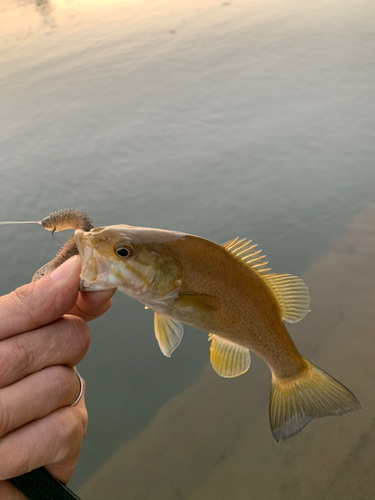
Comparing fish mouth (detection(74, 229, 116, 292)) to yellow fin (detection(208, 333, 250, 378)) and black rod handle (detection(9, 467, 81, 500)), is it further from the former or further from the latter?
black rod handle (detection(9, 467, 81, 500))

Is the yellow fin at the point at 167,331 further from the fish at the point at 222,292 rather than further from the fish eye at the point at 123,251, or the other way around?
the fish eye at the point at 123,251

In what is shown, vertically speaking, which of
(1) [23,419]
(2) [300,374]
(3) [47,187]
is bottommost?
(3) [47,187]

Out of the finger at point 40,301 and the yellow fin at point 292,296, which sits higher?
the finger at point 40,301

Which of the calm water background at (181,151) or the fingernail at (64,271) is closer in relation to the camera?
the fingernail at (64,271)

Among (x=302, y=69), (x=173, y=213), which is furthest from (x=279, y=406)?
(x=302, y=69)

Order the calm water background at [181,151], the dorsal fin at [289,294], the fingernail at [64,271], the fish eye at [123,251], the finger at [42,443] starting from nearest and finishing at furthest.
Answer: the finger at [42,443]
the fingernail at [64,271]
the fish eye at [123,251]
the dorsal fin at [289,294]
the calm water background at [181,151]

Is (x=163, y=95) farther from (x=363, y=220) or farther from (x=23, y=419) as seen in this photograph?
(x=23, y=419)

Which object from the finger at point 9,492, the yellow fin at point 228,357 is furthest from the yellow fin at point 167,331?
the finger at point 9,492
